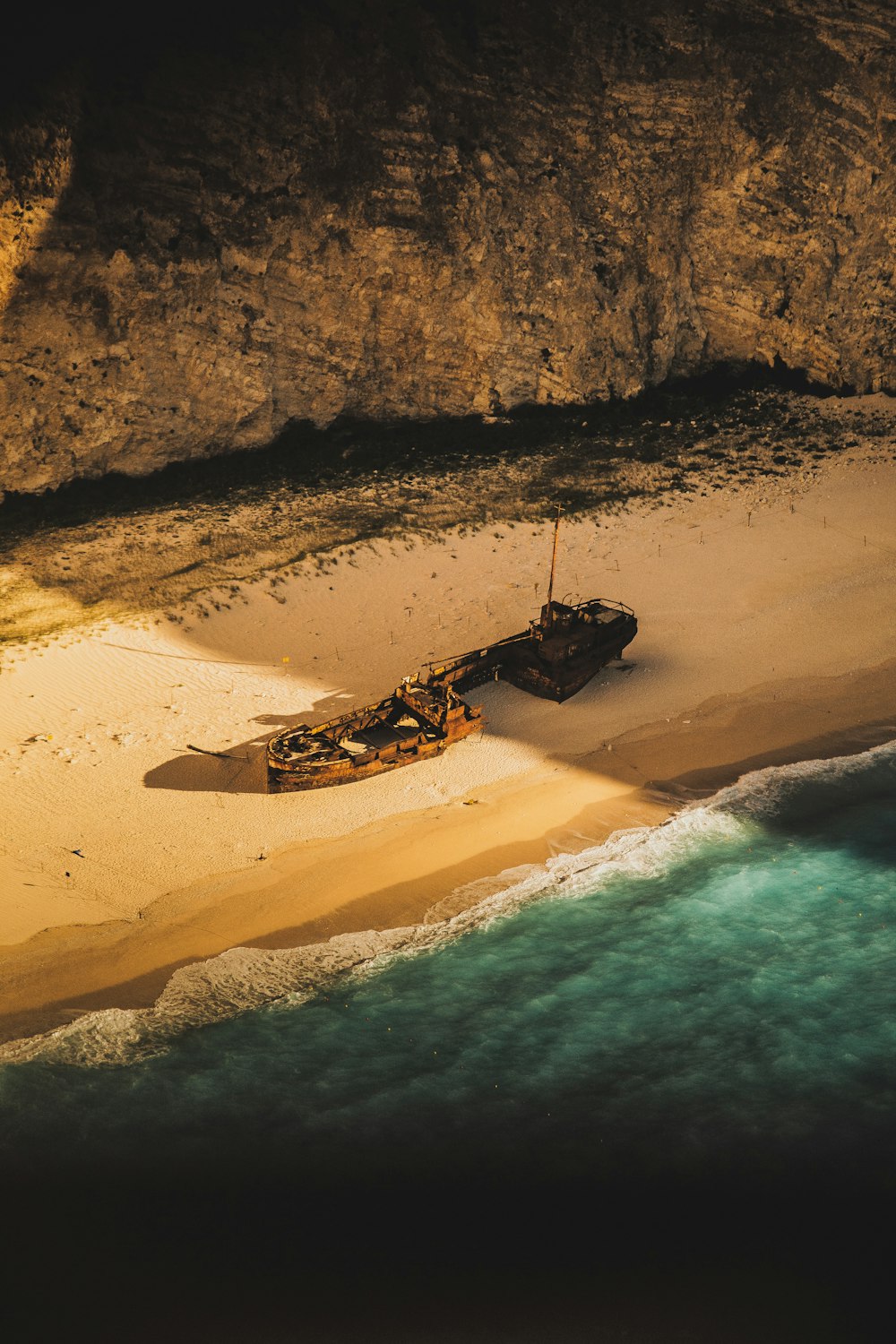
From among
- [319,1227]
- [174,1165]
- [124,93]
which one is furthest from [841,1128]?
[124,93]

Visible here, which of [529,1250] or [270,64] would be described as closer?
[529,1250]

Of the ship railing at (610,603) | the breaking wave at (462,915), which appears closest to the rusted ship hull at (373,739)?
the breaking wave at (462,915)

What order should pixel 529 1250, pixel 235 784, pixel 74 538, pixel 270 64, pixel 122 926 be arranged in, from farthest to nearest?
pixel 270 64
pixel 74 538
pixel 235 784
pixel 122 926
pixel 529 1250

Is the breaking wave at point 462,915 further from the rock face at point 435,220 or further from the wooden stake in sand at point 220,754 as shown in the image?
the rock face at point 435,220

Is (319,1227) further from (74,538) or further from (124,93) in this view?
(124,93)

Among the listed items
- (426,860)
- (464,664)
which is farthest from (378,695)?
(426,860)

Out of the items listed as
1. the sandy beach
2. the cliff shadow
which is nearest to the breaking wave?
the sandy beach

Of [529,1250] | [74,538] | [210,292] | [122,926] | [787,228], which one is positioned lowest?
[529,1250]
